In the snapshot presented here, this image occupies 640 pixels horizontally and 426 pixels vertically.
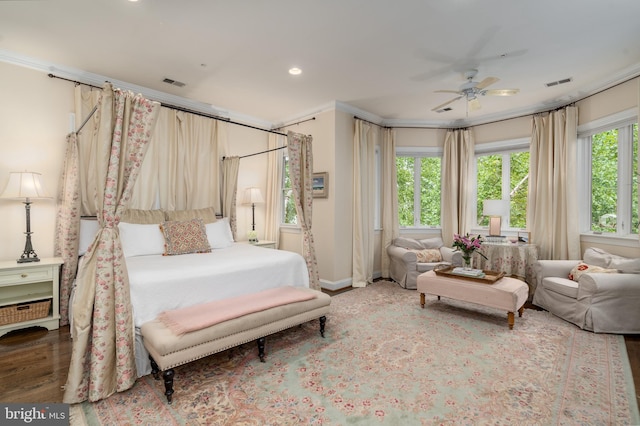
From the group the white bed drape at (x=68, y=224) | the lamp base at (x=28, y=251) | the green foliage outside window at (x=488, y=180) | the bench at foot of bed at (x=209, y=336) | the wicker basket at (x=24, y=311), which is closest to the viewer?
the bench at foot of bed at (x=209, y=336)

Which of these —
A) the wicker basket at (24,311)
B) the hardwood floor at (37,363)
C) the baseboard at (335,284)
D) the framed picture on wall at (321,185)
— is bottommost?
the hardwood floor at (37,363)

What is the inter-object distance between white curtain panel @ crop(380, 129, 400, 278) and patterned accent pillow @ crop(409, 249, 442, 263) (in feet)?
2.20

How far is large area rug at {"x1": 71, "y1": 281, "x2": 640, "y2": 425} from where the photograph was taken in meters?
2.00

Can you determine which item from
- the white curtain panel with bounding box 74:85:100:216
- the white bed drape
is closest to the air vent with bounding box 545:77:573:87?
the white curtain panel with bounding box 74:85:100:216

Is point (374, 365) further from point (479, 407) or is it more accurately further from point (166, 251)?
point (166, 251)

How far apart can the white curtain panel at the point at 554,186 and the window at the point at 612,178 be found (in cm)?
28

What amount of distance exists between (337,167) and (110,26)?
10.5 ft

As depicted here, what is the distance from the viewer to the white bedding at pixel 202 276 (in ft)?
8.12

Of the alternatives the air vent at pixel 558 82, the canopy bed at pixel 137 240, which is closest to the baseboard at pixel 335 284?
the canopy bed at pixel 137 240

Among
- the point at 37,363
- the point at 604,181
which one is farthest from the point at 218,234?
the point at 604,181

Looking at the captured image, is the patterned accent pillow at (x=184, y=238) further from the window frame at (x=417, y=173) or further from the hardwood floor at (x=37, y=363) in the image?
the window frame at (x=417, y=173)

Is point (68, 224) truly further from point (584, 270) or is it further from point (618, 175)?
point (618, 175)

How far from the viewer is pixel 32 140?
3.56 meters

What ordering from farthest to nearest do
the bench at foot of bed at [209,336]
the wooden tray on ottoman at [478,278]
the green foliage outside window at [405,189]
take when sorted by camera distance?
the green foliage outside window at [405,189] < the wooden tray on ottoman at [478,278] < the bench at foot of bed at [209,336]
